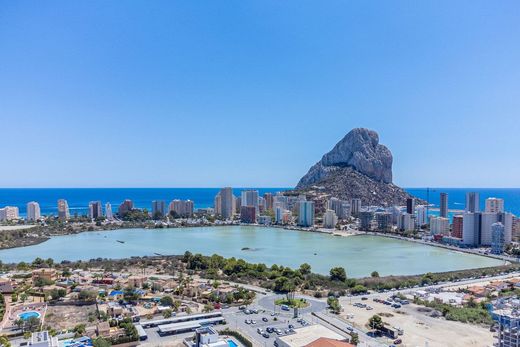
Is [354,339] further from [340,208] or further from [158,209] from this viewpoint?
[158,209]

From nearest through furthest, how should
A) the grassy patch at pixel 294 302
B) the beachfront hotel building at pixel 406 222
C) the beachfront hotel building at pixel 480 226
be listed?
the grassy patch at pixel 294 302, the beachfront hotel building at pixel 480 226, the beachfront hotel building at pixel 406 222

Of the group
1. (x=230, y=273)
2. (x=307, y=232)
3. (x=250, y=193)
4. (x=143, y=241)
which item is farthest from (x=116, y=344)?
(x=250, y=193)

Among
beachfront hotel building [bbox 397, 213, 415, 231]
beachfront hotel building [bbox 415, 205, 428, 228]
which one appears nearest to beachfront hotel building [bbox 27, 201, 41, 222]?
beachfront hotel building [bbox 397, 213, 415, 231]

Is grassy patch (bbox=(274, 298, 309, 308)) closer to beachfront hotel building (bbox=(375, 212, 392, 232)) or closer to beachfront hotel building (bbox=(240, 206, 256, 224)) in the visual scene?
beachfront hotel building (bbox=(375, 212, 392, 232))

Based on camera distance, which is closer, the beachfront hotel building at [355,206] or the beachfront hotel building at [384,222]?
the beachfront hotel building at [384,222]

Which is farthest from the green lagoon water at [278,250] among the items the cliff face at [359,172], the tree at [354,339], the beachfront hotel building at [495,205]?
the cliff face at [359,172]

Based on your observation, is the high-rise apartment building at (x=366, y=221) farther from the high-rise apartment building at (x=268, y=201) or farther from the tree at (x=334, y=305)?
the tree at (x=334, y=305)
